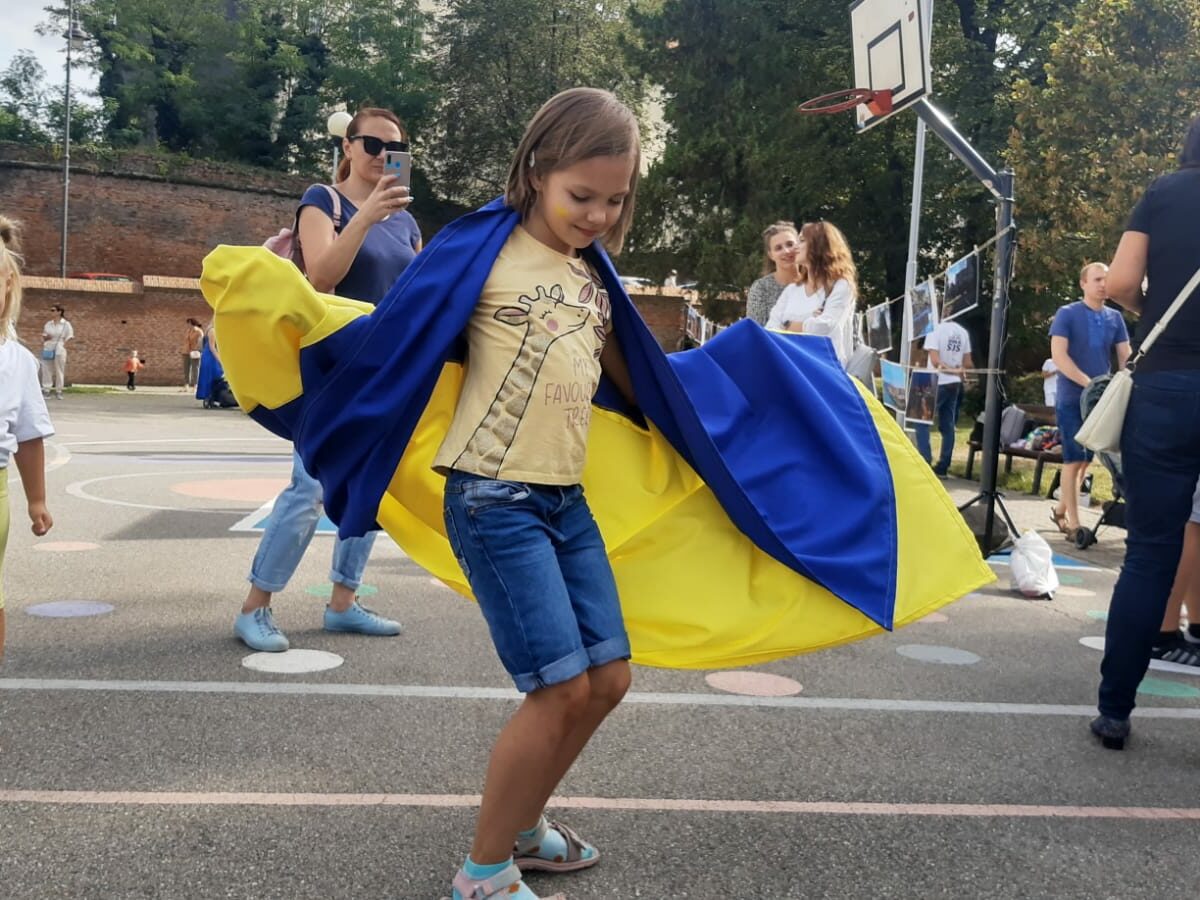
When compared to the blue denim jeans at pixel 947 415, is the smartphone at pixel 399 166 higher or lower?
higher

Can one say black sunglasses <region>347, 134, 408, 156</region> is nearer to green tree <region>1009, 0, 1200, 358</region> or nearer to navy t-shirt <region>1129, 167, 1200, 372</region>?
navy t-shirt <region>1129, 167, 1200, 372</region>

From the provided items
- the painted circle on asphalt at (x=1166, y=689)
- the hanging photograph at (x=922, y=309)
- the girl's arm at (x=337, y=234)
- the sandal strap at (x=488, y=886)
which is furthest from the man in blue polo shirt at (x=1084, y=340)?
the sandal strap at (x=488, y=886)

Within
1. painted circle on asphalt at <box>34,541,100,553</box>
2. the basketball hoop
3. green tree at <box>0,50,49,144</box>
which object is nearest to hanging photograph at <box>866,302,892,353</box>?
the basketball hoop

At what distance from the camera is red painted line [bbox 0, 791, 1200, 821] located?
3117 millimetres

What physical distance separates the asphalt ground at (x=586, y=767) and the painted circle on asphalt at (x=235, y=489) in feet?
12.5

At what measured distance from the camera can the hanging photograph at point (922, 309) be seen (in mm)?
10047

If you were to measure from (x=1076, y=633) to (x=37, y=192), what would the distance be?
47.8 meters

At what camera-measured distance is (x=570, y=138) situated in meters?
2.51

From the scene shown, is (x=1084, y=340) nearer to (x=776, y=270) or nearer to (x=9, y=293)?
(x=776, y=270)

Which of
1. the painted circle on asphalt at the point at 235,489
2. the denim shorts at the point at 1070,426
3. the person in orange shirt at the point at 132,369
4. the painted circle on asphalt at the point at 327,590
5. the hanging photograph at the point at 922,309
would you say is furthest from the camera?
the person in orange shirt at the point at 132,369

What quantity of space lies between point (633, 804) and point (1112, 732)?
1748 millimetres

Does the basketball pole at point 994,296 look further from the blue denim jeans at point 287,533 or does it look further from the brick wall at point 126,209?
the brick wall at point 126,209

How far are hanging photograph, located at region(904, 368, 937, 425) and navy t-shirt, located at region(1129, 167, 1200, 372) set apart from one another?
5.28m

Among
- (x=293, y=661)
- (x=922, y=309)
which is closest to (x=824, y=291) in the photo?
(x=293, y=661)
